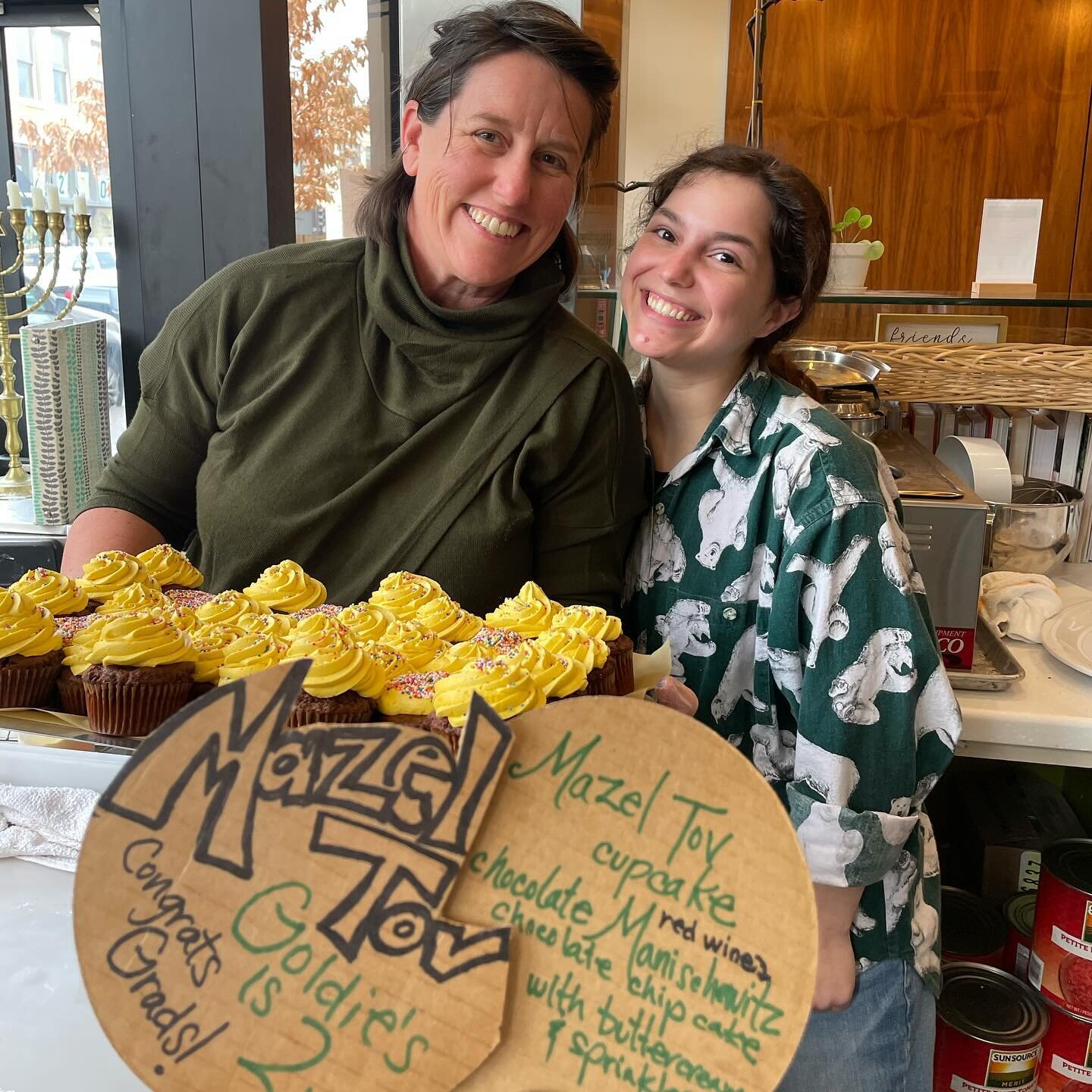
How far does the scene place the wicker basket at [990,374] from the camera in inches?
71.7

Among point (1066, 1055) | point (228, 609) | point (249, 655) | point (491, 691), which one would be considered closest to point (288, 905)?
point (491, 691)

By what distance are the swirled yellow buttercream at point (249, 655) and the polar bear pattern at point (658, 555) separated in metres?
0.55

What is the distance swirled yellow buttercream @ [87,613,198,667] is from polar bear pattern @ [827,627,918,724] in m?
0.68

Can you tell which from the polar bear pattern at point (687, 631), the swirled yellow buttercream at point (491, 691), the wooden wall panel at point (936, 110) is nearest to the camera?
the swirled yellow buttercream at point (491, 691)

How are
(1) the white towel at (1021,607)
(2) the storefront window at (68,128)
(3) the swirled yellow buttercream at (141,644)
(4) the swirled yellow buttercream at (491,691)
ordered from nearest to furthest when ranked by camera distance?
1. (4) the swirled yellow buttercream at (491,691)
2. (3) the swirled yellow buttercream at (141,644)
3. (1) the white towel at (1021,607)
4. (2) the storefront window at (68,128)

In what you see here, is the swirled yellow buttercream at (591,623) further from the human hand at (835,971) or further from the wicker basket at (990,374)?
the wicker basket at (990,374)

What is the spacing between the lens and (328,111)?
2.28 metres

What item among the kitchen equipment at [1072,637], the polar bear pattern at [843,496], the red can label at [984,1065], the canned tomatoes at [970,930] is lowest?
the red can label at [984,1065]

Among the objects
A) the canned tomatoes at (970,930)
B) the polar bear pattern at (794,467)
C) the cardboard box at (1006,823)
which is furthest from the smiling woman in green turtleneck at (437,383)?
the cardboard box at (1006,823)

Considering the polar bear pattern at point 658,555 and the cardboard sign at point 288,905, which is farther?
the polar bear pattern at point 658,555

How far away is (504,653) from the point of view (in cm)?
94

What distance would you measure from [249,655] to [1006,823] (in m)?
1.53

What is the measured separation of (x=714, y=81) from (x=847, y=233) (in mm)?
792

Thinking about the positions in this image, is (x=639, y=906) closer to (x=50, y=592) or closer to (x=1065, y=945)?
(x=50, y=592)
